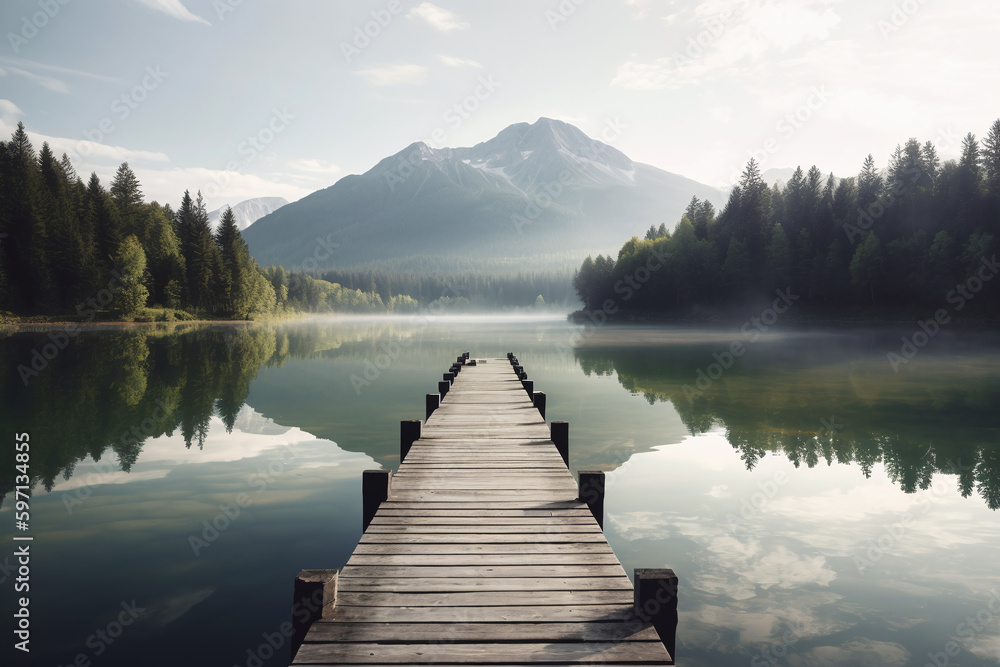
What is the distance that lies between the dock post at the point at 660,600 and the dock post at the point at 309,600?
2.63m

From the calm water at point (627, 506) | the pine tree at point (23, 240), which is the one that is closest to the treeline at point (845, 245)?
the calm water at point (627, 506)

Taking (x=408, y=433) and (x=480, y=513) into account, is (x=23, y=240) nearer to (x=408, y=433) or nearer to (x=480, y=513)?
(x=408, y=433)

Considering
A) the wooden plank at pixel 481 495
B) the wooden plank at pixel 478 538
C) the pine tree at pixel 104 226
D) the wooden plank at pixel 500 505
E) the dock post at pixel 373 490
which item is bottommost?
the wooden plank at pixel 481 495

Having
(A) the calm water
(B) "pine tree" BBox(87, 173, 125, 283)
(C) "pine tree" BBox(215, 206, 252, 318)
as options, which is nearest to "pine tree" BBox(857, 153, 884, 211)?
(A) the calm water

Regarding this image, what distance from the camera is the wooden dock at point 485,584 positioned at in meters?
4.33

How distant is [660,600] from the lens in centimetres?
460

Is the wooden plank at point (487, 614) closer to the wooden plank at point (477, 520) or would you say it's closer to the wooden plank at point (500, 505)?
the wooden plank at point (477, 520)

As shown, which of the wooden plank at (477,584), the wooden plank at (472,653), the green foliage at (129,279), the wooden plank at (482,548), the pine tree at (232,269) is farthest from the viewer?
the pine tree at (232,269)

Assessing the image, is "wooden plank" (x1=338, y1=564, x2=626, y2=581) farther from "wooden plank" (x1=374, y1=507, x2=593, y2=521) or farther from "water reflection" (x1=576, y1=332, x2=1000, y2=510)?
"water reflection" (x1=576, y1=332, x2=1000, y2=510)

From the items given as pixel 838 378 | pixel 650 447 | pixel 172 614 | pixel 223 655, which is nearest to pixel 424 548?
pixel 223 655

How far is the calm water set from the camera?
6.59 meters

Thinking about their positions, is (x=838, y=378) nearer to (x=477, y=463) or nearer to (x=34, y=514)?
(x=477, y=463)

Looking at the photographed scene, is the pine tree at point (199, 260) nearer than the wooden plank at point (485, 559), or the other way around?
the wooden plank at point (485, 559)

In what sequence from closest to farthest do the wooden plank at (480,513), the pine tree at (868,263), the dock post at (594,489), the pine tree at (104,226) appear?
1. the wooden plank at (480,513)
2. the dock post at (594,489)
3. the pine tree at (868,263)
4. the pine tree at (104,226)
